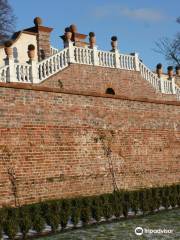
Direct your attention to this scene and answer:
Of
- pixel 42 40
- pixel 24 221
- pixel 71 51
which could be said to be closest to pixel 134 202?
pixel 24 221

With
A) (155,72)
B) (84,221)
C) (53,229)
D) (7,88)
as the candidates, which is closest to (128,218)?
(84,221)

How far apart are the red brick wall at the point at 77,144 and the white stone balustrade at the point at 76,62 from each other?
3.09m

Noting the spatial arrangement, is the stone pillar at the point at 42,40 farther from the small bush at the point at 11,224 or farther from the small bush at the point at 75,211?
the small bush at the point at 11,224

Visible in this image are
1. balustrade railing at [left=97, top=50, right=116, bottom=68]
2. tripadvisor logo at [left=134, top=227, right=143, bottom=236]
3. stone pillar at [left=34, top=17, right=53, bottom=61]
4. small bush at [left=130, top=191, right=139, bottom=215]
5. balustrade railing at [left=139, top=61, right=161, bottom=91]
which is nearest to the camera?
tripadvisor logo at [left=134, top=227, right=143, bottom=236]

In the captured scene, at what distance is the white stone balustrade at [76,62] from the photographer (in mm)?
18712

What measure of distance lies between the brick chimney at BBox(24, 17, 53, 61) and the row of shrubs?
Answer: 35.7 feet

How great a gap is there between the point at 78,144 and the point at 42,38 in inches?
403

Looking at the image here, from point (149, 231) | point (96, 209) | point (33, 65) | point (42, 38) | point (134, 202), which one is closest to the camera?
point (149, 231)

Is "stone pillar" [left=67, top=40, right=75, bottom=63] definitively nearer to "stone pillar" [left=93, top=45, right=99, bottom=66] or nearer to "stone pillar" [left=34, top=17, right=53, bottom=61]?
"stone pillar" [left=93, top=45, right=99, bottom=66]

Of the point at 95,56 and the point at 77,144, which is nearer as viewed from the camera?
the point at 77,144

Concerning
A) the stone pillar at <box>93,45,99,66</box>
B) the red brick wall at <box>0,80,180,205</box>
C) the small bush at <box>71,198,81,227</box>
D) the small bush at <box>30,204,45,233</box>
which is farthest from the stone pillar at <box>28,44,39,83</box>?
the small bush at <box>30,204,45,233</box>

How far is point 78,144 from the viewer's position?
53.6ft

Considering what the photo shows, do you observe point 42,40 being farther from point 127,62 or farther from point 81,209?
point 81,209

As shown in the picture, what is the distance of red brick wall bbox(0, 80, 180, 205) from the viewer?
14312mm
